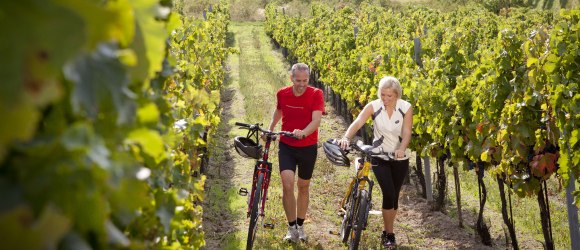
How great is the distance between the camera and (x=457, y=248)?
7887 mm

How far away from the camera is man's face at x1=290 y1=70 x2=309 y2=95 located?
6562 mm

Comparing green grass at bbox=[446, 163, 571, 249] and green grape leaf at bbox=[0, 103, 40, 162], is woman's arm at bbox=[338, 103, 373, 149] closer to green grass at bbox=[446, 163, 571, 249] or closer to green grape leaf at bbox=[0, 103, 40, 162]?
green grass at bbox=[446, 163, 571, 249]

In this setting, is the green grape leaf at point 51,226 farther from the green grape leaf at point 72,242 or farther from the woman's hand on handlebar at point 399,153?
the woman's hand on handlebar at point 399,153

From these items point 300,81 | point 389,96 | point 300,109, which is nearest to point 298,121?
point 300,109

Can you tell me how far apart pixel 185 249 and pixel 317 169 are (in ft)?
25.7

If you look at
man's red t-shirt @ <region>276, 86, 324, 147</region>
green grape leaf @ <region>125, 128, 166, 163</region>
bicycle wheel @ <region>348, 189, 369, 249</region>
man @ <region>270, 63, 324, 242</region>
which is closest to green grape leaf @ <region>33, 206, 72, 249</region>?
green grape leaf @ <region>125, 128, 166, 163</region>

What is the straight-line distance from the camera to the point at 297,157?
675 cm

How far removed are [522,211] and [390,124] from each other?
13.2ft

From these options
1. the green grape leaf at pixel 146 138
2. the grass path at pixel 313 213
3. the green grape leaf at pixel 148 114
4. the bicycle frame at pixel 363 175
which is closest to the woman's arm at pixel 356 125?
the bicycle frame at pixel 363 175

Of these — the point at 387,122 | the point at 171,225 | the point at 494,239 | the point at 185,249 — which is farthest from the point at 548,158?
the point at 171,225

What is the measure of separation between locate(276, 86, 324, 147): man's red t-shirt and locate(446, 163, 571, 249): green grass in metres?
2.85

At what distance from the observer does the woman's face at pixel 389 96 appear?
6.32 meters

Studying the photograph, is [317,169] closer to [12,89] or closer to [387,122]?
[387,122]

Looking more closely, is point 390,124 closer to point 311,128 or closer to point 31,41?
point 311,128
